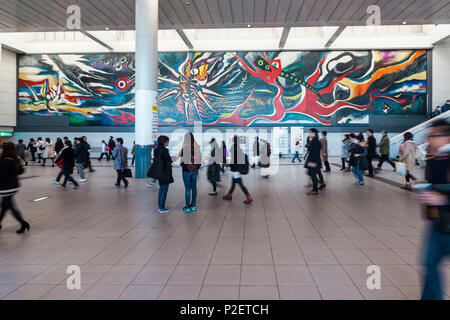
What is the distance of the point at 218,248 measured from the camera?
4.27 meters

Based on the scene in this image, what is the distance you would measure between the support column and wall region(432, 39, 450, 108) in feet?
57.6

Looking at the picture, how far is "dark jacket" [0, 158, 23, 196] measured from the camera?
4.79 m

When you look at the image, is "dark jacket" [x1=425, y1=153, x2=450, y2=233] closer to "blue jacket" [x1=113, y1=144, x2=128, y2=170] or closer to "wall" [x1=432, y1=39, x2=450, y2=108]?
"blue jacket" [x1=113, y1=144, x2=128, y2=170]

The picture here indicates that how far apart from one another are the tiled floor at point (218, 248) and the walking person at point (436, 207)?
0.49 metres

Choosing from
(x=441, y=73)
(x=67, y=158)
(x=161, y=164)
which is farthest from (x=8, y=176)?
(x=441, y=73)

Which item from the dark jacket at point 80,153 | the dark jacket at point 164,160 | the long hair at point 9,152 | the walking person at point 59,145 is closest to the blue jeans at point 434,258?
the dark jacket at point 164,160

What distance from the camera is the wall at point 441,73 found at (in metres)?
19.6

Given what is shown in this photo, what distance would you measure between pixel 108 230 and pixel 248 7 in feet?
36.2

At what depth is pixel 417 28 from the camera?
1978 centimetres

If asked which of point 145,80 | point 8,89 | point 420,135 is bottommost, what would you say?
point 420,135

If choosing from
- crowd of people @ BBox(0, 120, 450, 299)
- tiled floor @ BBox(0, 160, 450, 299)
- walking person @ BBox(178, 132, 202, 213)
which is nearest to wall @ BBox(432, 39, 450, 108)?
crowd of people @ BBox(0, 120, 450, 299)

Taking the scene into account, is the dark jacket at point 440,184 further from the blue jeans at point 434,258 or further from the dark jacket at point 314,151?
the dark jacket at point 314,151

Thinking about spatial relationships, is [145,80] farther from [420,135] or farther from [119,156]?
[420,135]

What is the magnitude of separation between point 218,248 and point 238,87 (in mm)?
17172
